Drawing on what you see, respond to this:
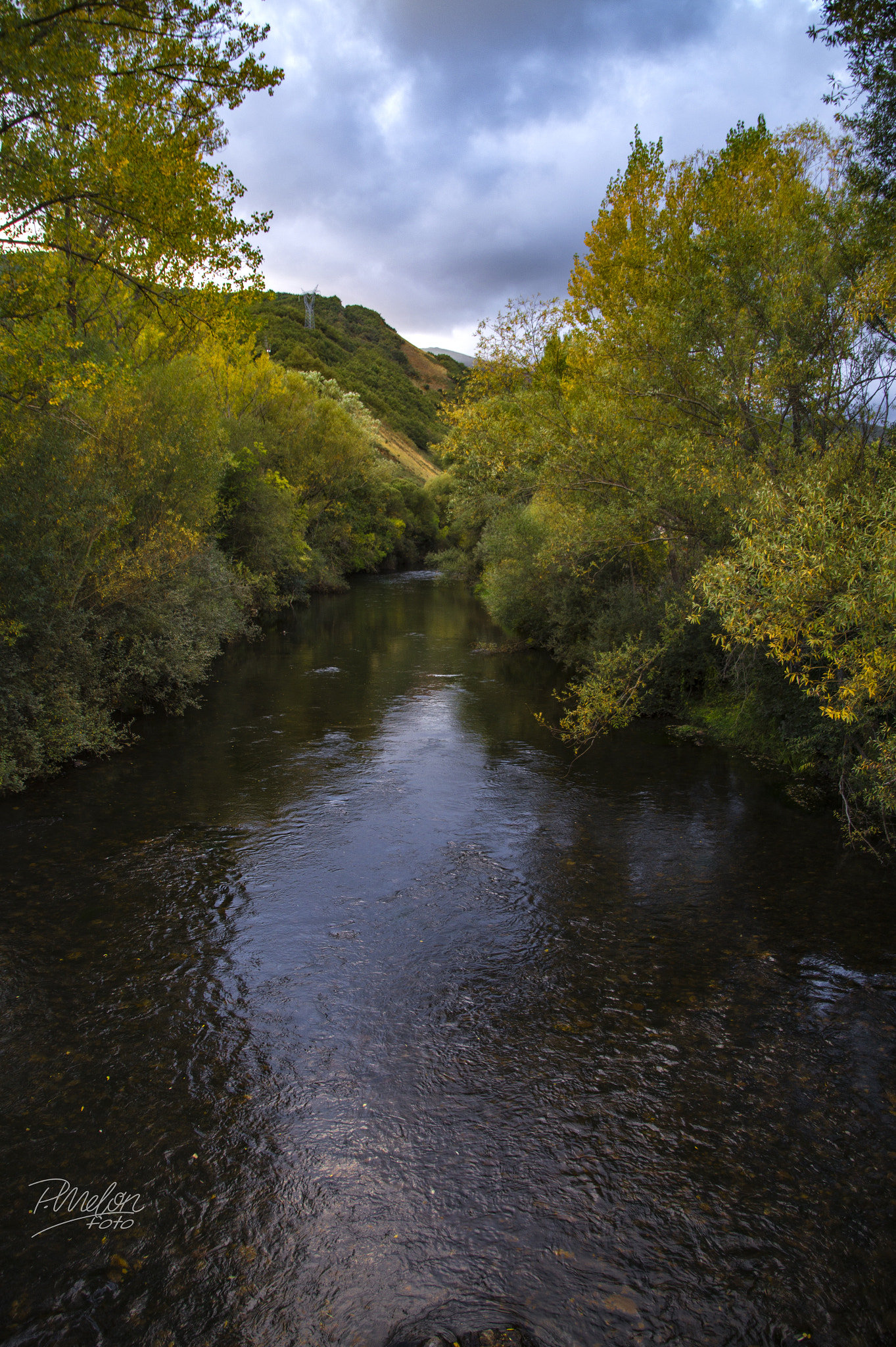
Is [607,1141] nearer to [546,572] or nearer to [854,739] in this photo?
[854,739]

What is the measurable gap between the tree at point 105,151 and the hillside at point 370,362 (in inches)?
2900

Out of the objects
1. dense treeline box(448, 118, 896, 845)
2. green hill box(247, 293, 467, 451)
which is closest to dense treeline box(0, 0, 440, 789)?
dense treeline box(448, 118, 896, 845)

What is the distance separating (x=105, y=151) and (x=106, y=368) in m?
3.34

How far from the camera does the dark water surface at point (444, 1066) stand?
490 centimetres

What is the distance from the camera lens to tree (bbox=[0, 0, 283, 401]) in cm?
991

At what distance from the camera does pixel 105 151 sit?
12062 mm

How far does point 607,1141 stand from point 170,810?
9.39 meters

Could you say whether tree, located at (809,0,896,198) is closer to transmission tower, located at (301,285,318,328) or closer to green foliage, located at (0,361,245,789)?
green foliage, located at (0,361,245,789)

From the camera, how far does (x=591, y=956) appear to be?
8938 mm

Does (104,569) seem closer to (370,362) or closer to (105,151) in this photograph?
(105,151)

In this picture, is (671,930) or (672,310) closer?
(671,930)

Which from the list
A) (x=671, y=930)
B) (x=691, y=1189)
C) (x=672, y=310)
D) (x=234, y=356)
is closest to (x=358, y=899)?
(x=671, y=930)

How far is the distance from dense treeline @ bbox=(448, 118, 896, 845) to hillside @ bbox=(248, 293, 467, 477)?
68.1 metres

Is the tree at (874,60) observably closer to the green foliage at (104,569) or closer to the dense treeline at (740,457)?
the dense treeline at (740,457)
